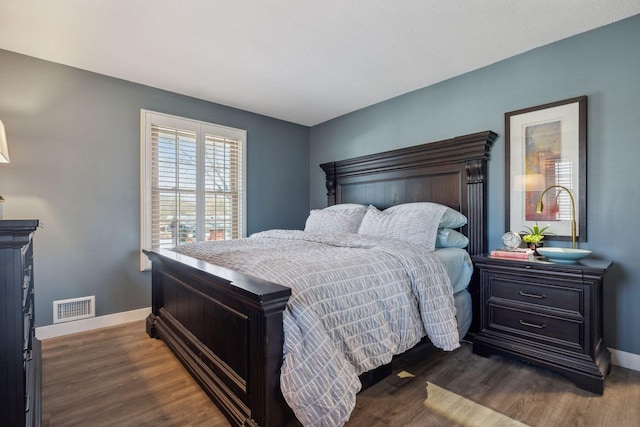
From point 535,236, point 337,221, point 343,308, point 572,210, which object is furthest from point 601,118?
point 343,308

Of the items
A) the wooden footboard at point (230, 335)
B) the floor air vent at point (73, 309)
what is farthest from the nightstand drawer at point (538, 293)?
the floor air vent at point (73, 309)

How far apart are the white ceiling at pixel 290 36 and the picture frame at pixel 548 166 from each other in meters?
0.58

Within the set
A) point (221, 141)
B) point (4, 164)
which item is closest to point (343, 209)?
point (221, 141)

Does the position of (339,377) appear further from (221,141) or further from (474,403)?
(221,141)

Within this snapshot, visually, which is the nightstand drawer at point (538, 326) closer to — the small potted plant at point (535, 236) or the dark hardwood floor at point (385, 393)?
the dark hardwood floor at point (385, 393)

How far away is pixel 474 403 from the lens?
67.4 inches

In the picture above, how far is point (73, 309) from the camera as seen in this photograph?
2814 millimetres

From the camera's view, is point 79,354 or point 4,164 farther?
point 4,164

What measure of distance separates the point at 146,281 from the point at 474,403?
3090mm

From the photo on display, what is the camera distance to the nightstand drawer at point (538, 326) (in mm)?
1933

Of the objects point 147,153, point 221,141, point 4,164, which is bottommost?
point 4,164

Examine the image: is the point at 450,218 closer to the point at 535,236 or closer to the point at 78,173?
the point at 535,236

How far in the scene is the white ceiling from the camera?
6.61ft

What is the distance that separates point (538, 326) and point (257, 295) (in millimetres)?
1949
